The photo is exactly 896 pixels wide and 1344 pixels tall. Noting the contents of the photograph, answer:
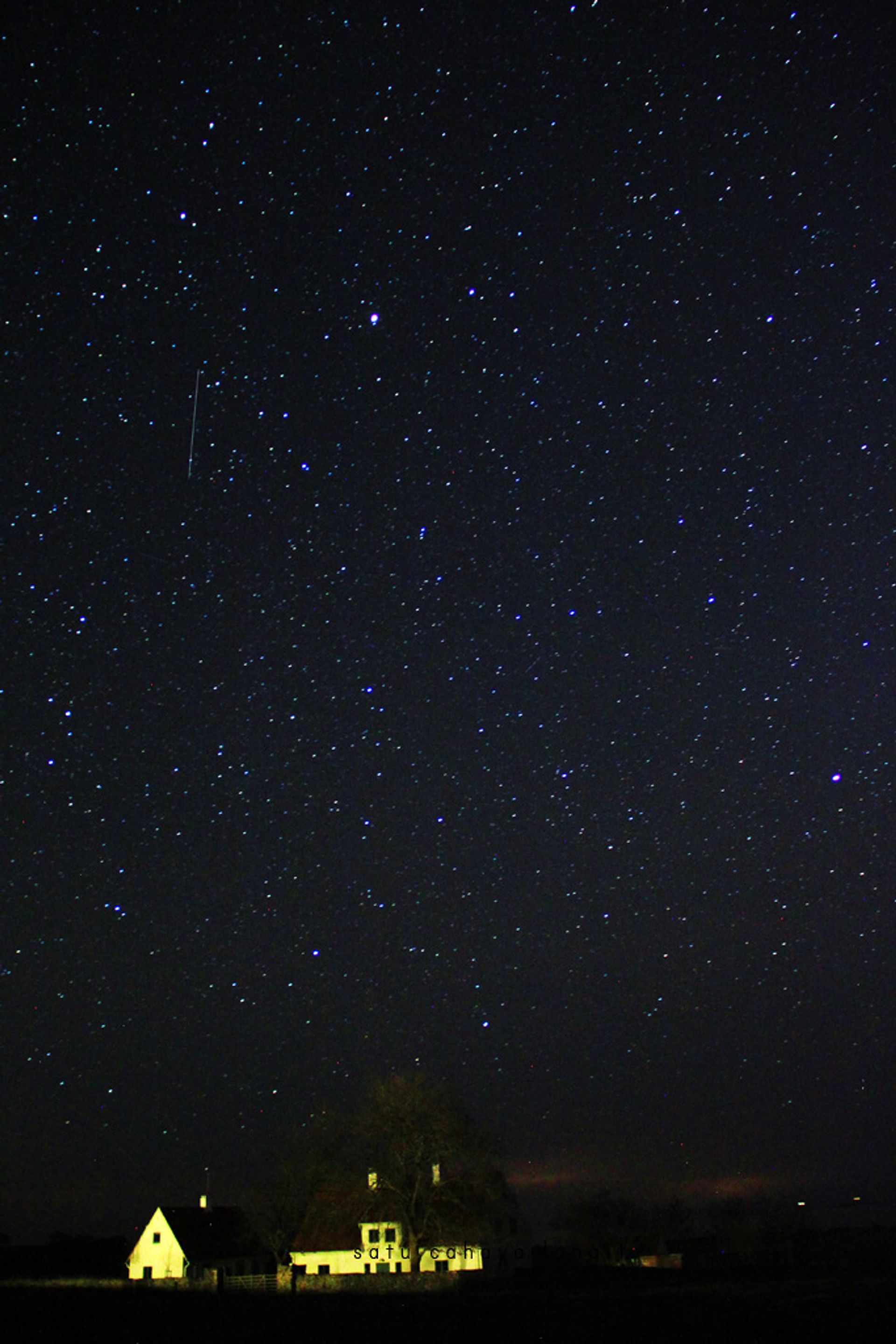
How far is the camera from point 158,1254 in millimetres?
66125

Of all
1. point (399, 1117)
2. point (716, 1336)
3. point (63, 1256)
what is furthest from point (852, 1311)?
point (63, 1256)

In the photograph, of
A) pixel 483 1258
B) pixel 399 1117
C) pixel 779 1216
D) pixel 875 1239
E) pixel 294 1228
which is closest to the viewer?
pixel 399 1117

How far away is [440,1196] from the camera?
48.0m

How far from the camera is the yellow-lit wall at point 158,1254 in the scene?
64.6m

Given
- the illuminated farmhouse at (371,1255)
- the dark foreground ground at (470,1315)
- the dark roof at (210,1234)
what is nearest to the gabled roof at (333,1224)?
the illuminated farmhouse at (371,1255)

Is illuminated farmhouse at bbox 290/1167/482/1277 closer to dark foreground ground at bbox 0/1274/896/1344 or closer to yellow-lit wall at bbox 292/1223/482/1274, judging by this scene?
yellow-lit wall at bbox 292/1223/482/1274

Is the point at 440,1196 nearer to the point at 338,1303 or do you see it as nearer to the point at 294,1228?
the point at 294,1228

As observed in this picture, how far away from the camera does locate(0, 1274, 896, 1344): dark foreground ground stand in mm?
20484

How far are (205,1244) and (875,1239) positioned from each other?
252ft

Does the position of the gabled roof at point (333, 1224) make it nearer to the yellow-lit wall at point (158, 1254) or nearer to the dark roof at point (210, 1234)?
the dark roof at point (210, 1234)

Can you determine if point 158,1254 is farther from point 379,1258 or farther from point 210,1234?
point 379,1258

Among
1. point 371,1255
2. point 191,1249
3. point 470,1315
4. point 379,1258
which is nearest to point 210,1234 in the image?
point 191,1249

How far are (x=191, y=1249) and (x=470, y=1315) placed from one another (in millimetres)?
45275

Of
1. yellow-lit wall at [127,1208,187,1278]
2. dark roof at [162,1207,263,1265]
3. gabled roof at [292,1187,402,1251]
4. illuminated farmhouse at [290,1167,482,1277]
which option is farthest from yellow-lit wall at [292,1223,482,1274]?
yellow-lit wall at [127,1208,187,1278]
